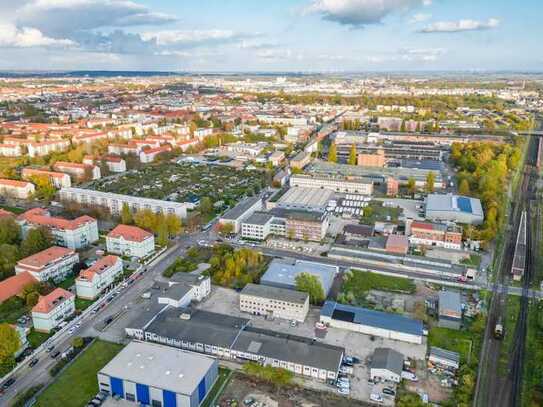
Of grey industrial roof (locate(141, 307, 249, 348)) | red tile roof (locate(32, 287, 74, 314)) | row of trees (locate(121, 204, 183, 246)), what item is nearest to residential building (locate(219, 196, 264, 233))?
row of trees (locate(121, 204, 183, 246))

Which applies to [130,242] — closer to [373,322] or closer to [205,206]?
[205,206]

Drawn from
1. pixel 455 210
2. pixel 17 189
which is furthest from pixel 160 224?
pixel 455 210

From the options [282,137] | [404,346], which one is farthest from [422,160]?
[404,346]

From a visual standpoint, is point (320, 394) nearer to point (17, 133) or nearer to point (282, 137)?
point (282, 137)

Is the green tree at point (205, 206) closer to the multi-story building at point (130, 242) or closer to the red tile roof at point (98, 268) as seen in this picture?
the multi-story building at point (130, 242)

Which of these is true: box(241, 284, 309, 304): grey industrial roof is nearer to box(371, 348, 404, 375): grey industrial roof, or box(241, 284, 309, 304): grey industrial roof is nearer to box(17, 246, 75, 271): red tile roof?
box(371, 348, 404, 375): grey industrial roof

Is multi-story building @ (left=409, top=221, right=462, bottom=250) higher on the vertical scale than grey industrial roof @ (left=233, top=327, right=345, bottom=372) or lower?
higher
